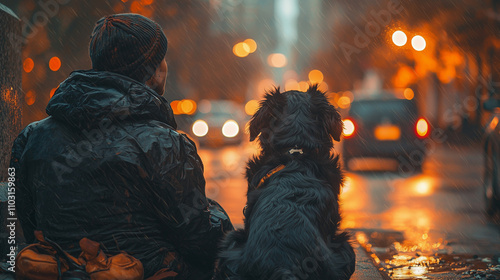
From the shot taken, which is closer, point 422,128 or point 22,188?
point 22,188

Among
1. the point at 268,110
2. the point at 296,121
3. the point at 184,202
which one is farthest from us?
the point at 268,110

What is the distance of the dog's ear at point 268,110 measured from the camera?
3.79 m

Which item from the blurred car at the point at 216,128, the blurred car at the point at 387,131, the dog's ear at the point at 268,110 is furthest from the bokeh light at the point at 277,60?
the dog's ear at the point at 268,110

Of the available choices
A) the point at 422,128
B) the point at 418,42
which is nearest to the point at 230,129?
the point at 418,42

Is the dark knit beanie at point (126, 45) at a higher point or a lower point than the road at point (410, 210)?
lower

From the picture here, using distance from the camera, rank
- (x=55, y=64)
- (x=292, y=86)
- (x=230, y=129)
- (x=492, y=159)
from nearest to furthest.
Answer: (x=492, y=159) → (x=55, y=64) → (x=292, y=86) → (x=230, y=129)

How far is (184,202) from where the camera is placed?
2781 millimetres

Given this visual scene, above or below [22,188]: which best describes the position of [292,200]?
above

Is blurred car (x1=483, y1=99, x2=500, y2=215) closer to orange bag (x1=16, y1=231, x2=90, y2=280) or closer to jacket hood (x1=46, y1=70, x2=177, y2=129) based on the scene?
jacket hood (x1=46, y1=70, x2=177, y2=129)

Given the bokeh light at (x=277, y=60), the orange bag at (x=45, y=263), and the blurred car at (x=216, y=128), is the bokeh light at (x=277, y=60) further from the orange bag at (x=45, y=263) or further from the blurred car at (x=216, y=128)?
the orange bag at (x=45, y=263)

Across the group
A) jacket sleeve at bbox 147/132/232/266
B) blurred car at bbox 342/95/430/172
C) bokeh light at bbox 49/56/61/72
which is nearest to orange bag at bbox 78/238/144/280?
jacket sleeve at bbox 147/132/232/266

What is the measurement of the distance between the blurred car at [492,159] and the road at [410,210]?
289mm

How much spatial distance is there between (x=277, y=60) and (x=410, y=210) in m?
157

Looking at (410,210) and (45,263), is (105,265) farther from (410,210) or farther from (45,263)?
(410,210)
